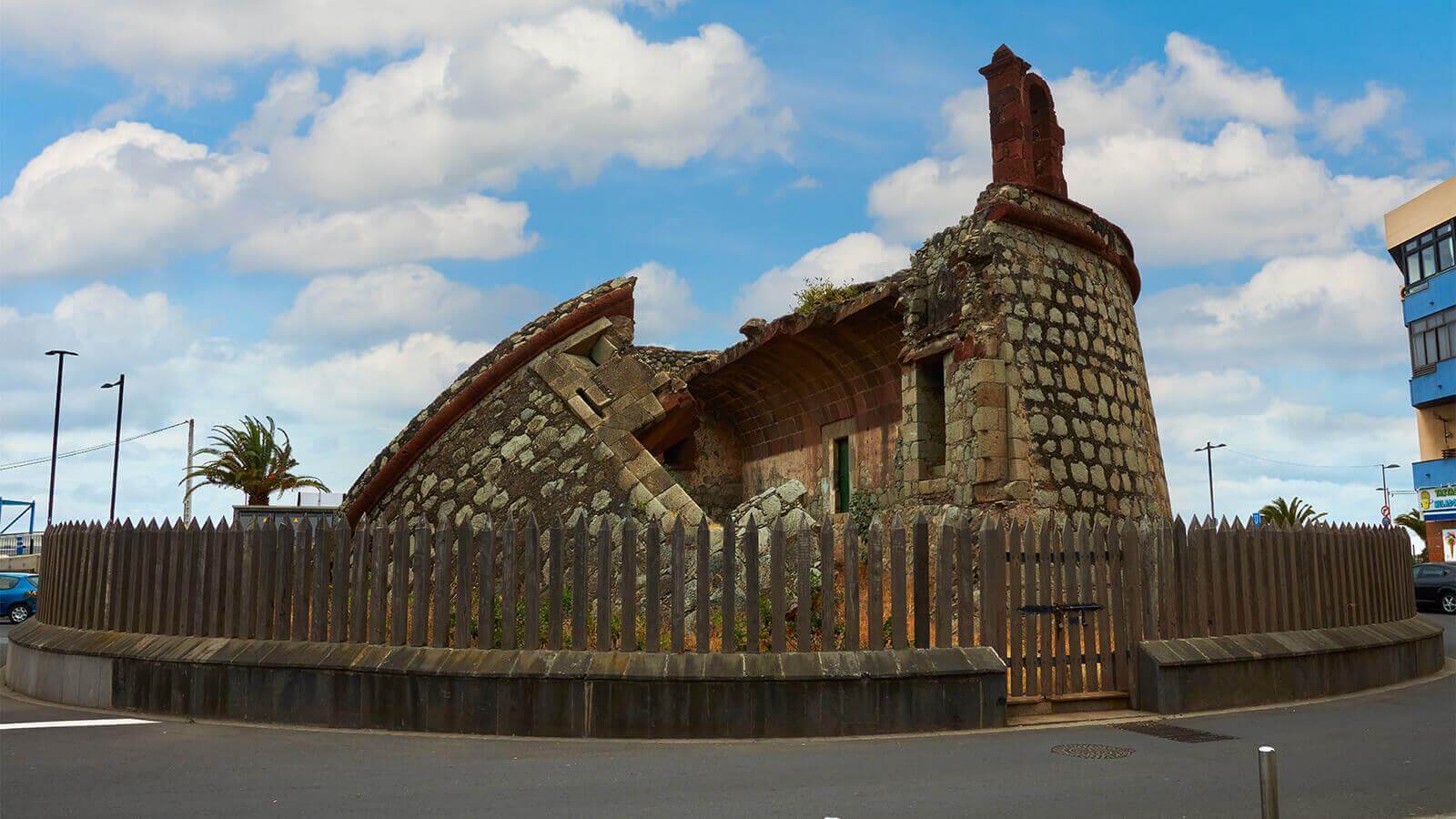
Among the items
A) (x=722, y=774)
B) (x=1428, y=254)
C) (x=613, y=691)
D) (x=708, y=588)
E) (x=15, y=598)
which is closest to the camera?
(x=722, y=774)

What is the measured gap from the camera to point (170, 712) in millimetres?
8422

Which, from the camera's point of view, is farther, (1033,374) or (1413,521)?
(1413,521)

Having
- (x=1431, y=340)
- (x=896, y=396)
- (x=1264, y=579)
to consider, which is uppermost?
(x=1431, y=340)

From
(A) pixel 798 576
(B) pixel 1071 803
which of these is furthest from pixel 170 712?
(B) pixel 1071 803

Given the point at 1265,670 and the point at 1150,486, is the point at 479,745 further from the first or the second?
the point at 1150,486

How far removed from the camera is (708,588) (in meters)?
7.60

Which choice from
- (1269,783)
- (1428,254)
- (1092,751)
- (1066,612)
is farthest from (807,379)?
(1428,254)

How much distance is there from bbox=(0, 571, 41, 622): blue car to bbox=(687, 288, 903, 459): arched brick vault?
50.3 ft

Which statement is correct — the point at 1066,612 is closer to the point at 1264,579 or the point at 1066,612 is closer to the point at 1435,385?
the point at 1264,579

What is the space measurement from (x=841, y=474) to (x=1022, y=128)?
608 centimetres

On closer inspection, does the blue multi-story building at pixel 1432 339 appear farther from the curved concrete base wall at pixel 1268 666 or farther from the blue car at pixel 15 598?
the blue car at pixel 15 598

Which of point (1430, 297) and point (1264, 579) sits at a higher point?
point (1430, 297)

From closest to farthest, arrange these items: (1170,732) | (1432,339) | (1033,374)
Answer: (1170,732) → (1033,374) → (1432,339)

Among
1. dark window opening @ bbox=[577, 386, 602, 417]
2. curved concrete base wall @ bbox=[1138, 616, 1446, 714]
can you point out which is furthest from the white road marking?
curved concrete base wall @ bbox=[1138, 616, 1446, 714]
